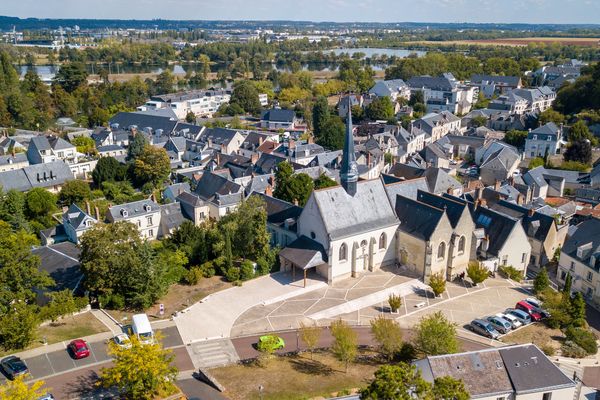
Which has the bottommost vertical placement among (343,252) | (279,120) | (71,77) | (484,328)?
(484,328)

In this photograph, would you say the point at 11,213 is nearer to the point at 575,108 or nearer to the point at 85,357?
the point at 85,357

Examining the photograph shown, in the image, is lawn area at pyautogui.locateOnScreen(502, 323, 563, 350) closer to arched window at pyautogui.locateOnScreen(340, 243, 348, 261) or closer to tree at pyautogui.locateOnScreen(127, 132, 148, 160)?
arched window at pyautogui.locateOnScreen(340, 243, 348, 261)

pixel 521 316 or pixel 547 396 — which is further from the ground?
pixel 547 396

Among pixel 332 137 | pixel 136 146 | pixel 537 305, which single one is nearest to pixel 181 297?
pixel 537 305

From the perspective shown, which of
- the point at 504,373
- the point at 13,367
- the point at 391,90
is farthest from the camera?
the point at 391,90

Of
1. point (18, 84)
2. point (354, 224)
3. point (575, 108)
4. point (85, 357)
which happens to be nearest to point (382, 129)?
point (575, 108)

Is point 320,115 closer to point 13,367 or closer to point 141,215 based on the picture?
point 141,215

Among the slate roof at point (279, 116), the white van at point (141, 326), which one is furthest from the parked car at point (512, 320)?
the slate roof at point (279, 116)
